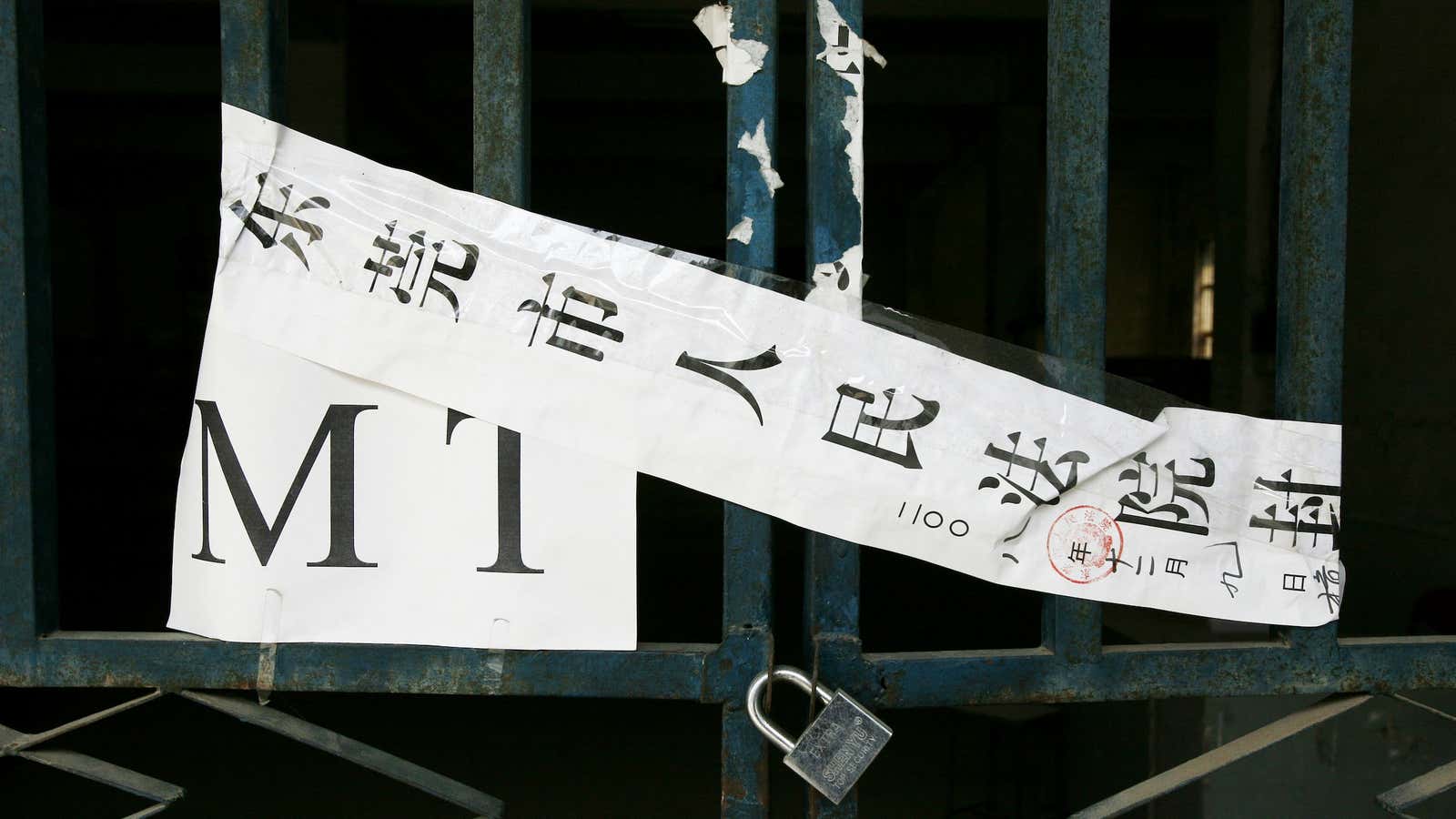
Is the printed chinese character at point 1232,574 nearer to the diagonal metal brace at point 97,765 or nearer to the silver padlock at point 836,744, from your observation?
the silver padlock at point 836,744

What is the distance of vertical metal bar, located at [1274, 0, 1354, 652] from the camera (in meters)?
1.20

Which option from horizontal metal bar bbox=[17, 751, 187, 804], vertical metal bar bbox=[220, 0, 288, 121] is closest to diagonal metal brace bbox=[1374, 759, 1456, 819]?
horizontal metal bar bbox=[17, 751, 187, 804]

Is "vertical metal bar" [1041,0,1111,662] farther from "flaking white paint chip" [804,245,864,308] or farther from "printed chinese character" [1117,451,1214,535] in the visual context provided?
"flaking white paint chip" [804,245,864,308]

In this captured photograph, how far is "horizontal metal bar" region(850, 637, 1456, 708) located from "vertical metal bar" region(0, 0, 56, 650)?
3.04 feet

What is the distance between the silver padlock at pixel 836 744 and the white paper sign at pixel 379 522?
225 millimetres

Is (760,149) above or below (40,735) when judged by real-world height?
above

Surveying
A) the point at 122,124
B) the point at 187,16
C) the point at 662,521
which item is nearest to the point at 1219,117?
the point at 187,16

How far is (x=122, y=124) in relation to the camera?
32.9 feet

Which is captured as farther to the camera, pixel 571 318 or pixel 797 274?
pixel 797 274

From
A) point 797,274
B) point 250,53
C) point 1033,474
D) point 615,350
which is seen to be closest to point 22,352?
point 250,53

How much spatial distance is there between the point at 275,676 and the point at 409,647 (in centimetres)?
16

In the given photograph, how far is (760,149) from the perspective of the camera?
1.15 metres

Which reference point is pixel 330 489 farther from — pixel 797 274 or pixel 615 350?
pixel 797 274

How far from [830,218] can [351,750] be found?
82cm
